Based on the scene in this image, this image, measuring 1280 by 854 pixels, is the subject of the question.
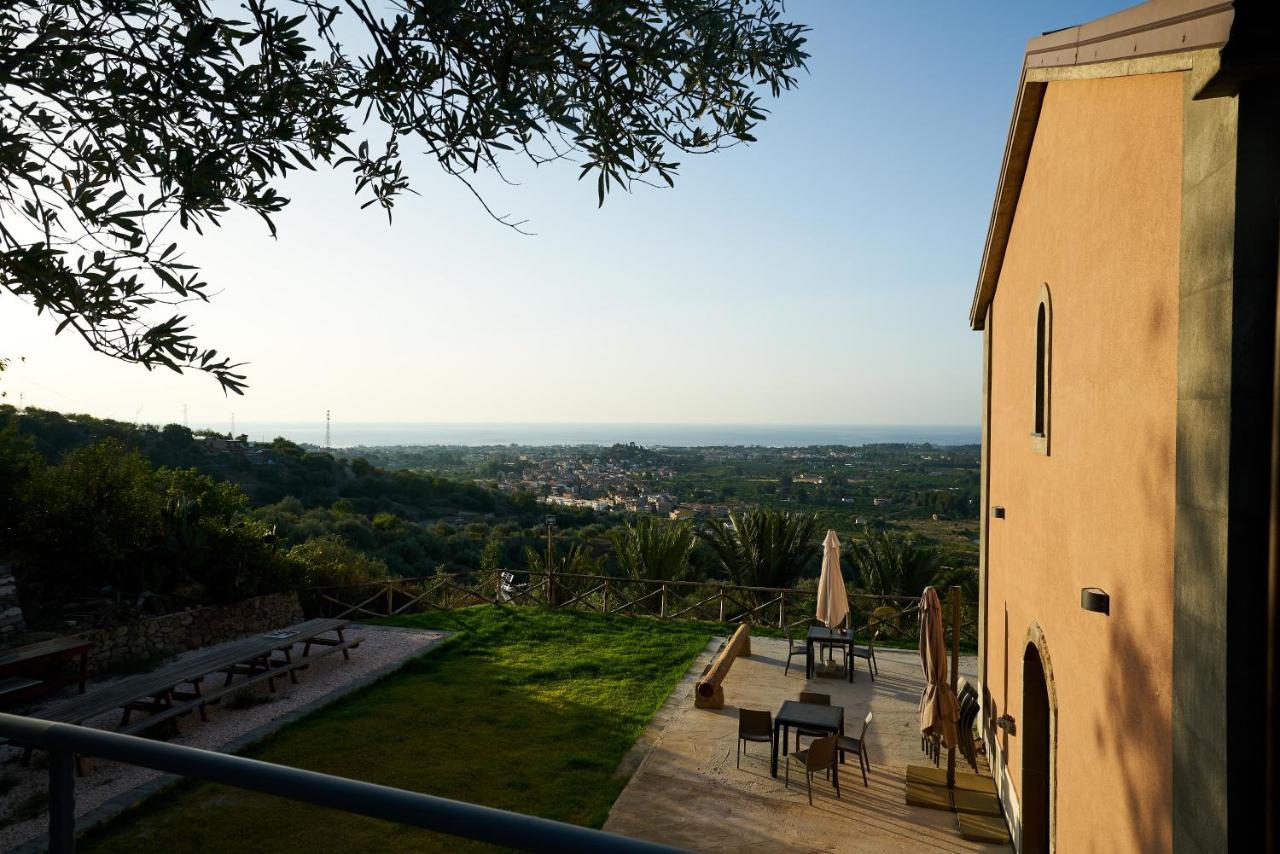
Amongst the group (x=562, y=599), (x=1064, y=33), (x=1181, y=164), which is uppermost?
(x=1064, y=33)

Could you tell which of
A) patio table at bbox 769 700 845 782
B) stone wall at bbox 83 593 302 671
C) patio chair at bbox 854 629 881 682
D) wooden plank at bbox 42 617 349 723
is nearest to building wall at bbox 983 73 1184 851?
patio table at bbox 769 700 845 782

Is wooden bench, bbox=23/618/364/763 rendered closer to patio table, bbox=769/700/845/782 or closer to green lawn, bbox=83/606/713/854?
green lawn, bbox=83/606/713/854

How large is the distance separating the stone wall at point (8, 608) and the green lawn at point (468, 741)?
16.5 ft

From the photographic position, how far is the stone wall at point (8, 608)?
11.1m

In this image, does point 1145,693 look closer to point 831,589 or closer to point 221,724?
point 831,589

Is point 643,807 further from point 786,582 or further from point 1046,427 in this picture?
point 786,582

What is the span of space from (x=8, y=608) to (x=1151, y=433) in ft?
47.1

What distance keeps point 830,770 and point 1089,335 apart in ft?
19.0

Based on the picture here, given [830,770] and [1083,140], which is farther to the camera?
[830,770]

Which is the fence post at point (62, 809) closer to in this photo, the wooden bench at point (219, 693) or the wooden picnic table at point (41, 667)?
the wooden bench at point (219, 693)

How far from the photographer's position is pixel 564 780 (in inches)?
320

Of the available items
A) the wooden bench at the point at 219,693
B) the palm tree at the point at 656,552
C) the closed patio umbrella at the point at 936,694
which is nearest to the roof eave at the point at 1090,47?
the closed patio umbrella at the point at 936,694

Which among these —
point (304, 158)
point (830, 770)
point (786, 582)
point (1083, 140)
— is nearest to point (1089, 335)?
point (1083, 140)

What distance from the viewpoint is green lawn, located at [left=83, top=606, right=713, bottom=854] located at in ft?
23.0
